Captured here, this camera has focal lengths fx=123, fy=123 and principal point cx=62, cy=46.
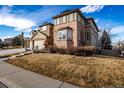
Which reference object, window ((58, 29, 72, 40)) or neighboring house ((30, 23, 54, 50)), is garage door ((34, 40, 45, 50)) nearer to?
neighboring house ((30, 23, 54, 50))

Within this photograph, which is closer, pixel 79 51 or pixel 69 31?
pixel 79 51

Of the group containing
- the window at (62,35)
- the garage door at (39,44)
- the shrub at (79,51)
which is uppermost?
the window at (62,35)

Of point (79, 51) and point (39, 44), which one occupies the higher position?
point (39, 44)

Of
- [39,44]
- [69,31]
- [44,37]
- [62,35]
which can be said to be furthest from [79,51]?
[39,44]

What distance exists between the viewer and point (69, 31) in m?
17.8

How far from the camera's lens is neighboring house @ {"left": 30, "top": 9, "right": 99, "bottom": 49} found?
1759 centimetres

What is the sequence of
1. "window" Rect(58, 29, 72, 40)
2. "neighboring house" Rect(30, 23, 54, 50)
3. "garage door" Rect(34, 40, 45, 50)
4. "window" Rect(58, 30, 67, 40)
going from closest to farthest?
1. "window" Rect(58, 29, 72, 40)
2. "window" Rect(58, 30, 67, 40)
3. "neighboring house" Rect(30, 23, 54, 50)
4. "garage door" Rect(34, 40, 45, 50)

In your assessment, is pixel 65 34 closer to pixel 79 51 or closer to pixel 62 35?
pixel 62 35

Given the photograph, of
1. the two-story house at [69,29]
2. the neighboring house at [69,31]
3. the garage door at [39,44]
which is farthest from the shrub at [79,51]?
the garage door at [39,44]

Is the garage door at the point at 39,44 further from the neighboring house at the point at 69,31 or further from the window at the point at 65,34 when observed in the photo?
the window at the point at 65,34

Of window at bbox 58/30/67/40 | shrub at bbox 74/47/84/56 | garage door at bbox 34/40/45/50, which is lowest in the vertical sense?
shrub at bbox 74/47/84/56

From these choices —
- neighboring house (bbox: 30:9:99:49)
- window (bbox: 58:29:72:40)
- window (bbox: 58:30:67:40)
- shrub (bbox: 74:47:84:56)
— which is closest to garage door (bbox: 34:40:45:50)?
neighboring house (bbox: 30:9:99:49)

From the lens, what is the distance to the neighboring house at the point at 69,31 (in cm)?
1759
